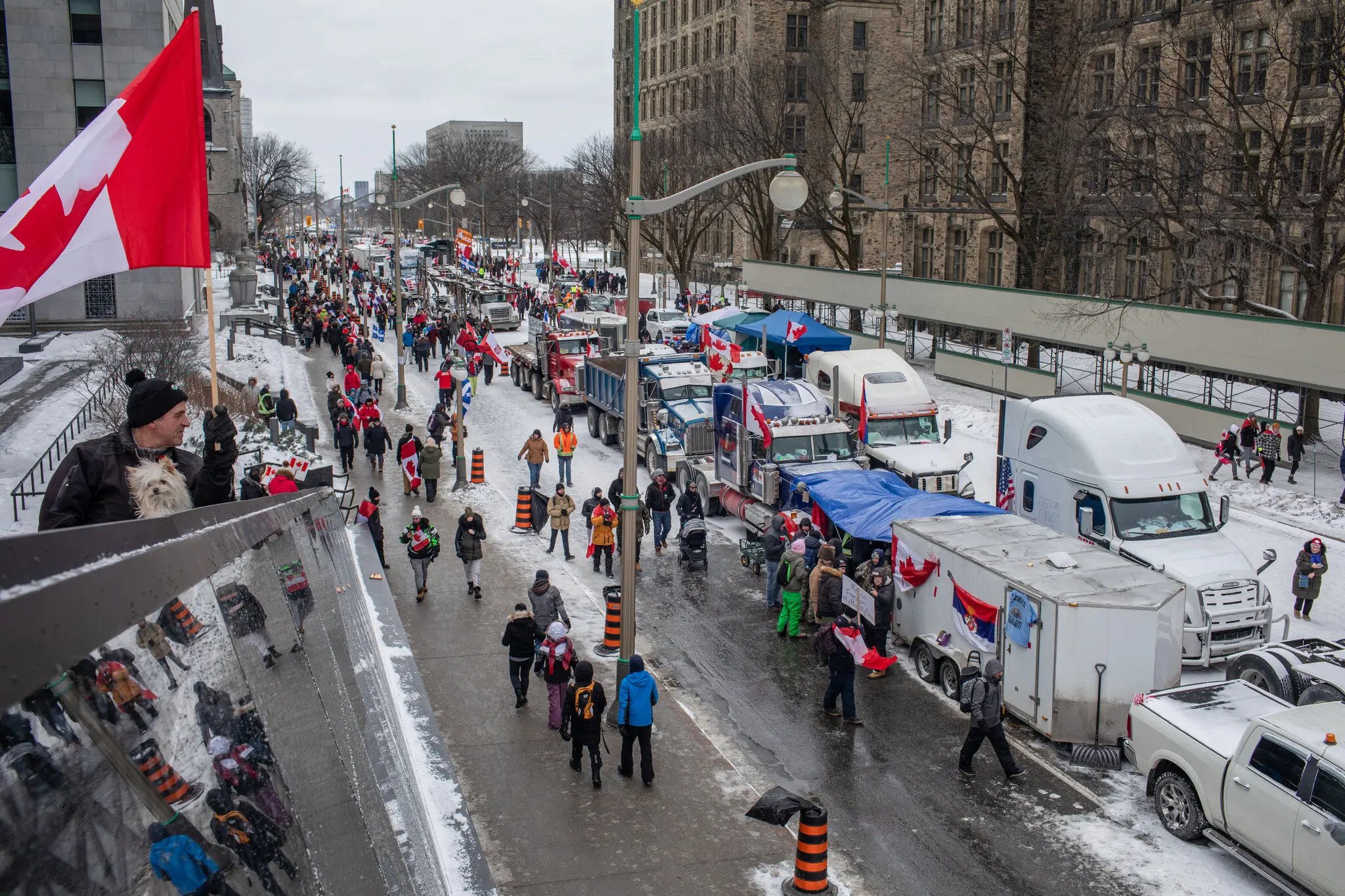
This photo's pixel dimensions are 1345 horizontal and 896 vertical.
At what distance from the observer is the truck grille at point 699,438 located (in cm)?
2619

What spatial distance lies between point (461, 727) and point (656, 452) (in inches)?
529

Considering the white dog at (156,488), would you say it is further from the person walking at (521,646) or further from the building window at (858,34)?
the building window at (858,34)

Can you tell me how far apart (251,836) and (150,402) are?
2.50 m

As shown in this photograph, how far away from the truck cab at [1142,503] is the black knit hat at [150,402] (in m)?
14.2

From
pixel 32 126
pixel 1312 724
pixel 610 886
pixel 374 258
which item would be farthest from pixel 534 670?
pixel 374 258

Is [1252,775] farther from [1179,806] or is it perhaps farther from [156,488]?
[156,488]

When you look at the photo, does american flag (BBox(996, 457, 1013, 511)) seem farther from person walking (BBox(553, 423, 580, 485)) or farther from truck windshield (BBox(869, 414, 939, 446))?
person walking (BBox(553, 423, 580, 485))

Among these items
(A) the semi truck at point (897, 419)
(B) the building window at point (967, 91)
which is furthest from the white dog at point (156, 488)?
(B) the building window at point (967, 91)

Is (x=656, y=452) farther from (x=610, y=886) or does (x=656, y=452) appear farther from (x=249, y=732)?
(x=249, y=732)

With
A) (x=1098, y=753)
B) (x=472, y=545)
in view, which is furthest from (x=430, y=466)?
(x=1098, y=753)

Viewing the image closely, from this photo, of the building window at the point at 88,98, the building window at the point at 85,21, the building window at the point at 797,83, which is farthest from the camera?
the building window at the point at 797,83

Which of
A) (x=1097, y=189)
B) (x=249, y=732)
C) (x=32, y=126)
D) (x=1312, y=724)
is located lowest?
(x=1312, y=724)

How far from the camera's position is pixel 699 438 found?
26.3 meters

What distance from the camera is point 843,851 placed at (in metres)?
11.7
